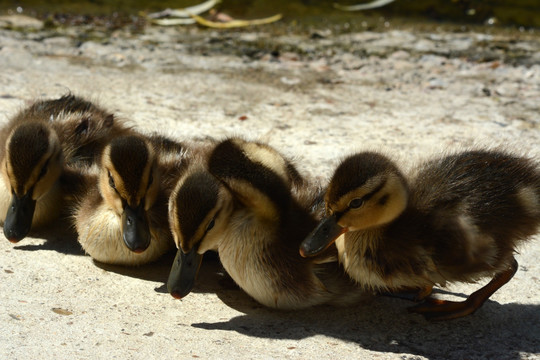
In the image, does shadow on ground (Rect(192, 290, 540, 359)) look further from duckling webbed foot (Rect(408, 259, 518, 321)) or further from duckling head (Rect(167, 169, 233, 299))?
duckling head (Rect(167, 169, 233, 299))

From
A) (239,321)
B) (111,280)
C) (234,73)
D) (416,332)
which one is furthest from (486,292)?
(234,73)

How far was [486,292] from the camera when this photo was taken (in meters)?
3.61

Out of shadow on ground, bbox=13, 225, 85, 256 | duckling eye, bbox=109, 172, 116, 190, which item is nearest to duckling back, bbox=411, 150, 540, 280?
duckling eye, bbox=109, 172, 116, 190

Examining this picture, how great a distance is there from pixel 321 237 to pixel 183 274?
606mm

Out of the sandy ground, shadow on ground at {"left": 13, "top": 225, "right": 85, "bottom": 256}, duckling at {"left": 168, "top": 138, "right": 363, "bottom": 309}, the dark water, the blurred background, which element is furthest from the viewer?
the dark water

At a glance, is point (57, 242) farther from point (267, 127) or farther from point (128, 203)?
point (267, 127)

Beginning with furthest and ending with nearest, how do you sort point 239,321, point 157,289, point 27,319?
point 157,289 → point 239,321 → point 27,319

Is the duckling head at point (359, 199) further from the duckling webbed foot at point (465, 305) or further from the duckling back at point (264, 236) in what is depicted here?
the duckling webbed foot at point (465, 305)

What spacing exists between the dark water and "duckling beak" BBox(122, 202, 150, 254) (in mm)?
5509

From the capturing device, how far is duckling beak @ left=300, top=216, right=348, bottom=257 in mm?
3305

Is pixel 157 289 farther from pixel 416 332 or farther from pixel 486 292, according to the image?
pixel 486 292

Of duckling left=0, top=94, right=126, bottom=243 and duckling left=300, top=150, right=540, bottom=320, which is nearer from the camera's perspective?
duckling left=300, top=150, right=540, bottom=320

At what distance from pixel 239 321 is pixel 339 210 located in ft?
2.19

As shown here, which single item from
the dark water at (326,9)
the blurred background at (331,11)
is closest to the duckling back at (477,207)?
the blurred background at (331,11)
